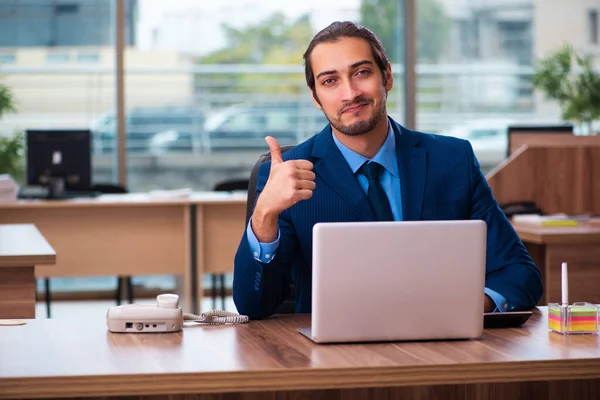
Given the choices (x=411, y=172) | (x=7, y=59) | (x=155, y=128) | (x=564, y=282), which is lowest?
(x=564, y=282)

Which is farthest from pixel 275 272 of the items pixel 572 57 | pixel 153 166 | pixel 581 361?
pixel 572 57

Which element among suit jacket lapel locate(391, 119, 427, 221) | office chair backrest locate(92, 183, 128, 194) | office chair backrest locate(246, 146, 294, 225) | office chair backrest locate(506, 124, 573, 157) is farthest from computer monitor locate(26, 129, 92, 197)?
suit jacket lapel locate(391, 119, 427, 221)

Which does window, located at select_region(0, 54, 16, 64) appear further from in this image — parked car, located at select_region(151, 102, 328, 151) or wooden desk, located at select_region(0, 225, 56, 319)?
wooden desk, located at select_region(0, 225, 56, 319)

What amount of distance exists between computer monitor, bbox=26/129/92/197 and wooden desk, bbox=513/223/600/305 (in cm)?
307

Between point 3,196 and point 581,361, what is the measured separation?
4.89m

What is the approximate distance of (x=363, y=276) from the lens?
1.73 m

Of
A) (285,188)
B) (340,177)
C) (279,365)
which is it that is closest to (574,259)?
(340,177)

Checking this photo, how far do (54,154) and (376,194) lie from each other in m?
4.00

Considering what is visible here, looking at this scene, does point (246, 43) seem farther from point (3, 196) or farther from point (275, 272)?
point (275, 272)

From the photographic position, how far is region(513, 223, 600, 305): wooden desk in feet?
13.0

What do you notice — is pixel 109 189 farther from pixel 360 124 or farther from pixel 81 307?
pixel 360 124

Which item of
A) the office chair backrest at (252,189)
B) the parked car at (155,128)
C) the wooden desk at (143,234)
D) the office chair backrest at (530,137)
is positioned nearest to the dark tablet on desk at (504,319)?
the office chair backrest at (252,189)

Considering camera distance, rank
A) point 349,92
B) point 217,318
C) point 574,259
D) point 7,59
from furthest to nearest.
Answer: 1. point 7,59
2. point 574,259
3. point 349,92
4. point 217,318

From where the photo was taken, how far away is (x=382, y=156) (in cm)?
237
